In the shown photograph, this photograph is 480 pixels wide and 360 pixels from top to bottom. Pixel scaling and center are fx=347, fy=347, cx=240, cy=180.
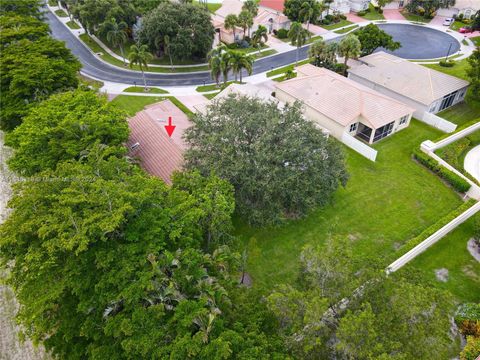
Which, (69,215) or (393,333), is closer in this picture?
(393,333)

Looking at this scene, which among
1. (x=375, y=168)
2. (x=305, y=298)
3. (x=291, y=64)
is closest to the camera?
(x=305, y=298)

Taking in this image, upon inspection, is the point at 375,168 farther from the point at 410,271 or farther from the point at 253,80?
the point at 253,80

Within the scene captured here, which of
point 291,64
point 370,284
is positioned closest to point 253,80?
point 291,64

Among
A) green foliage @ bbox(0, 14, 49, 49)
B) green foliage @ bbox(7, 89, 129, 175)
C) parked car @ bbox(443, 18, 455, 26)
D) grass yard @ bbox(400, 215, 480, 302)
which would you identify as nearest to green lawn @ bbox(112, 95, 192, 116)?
green foliage @ bbox(0, 14, 49, 49)

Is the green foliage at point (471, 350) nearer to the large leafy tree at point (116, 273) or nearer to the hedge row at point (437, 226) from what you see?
the hedge row at point (437, 226)

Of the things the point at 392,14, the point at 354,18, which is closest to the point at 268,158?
the point at 354,18

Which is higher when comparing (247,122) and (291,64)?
(247,122)

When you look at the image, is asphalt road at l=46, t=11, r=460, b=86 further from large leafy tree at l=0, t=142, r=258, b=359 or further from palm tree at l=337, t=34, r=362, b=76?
large leafy tree at l=0, t=142, r=258, b=359
